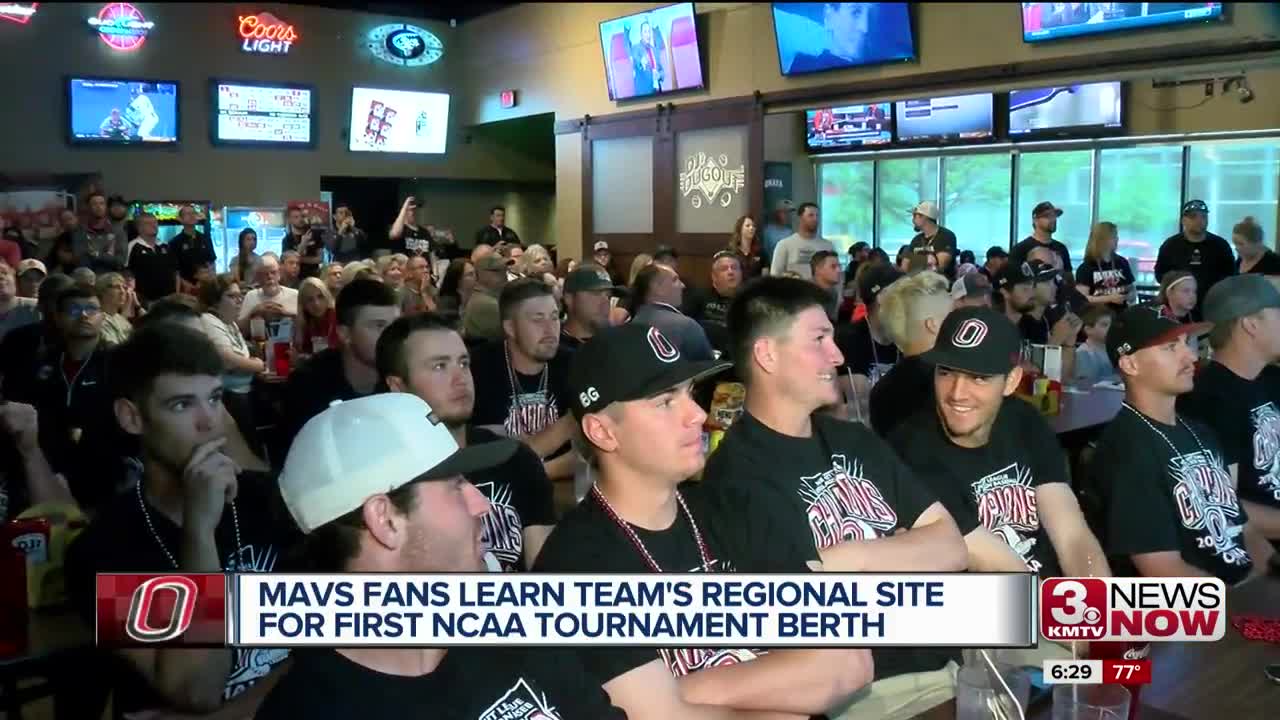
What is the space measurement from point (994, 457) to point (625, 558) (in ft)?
4.54

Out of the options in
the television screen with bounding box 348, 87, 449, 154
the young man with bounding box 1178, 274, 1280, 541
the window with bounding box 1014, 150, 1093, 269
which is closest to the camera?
the young man with bounding box 1178, 274, 1280, 541

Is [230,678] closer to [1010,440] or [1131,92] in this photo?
[1010,440]

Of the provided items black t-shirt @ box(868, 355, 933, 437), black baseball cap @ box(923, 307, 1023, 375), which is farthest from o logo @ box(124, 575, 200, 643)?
black t-shirt @ box(868, 355, 933, 437)

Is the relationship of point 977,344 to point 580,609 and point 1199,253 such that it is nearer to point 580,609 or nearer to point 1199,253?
point 580,609

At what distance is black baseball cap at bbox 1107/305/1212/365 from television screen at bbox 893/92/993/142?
807cm

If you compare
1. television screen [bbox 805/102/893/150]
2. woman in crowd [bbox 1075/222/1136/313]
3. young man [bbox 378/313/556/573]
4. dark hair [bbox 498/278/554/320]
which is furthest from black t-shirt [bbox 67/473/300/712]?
television screen [bbox 805/102/893/150]

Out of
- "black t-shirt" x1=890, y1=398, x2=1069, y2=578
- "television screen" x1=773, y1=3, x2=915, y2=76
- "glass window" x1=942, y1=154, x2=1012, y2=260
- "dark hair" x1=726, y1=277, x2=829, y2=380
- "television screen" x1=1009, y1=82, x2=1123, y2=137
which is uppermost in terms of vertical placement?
"television screen" x1=773, y1=3, x2=915, y2=76

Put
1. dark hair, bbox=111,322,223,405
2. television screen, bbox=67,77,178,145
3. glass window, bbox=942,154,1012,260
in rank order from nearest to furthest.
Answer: dark hair, bbox=111,322,223,405, glass window, bbox=942,154,1012,260, television screen, bbox=67,77,178,145

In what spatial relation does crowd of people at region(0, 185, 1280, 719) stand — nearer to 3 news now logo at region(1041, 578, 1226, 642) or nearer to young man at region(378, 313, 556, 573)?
young man at region(378, 313, 556, 573)

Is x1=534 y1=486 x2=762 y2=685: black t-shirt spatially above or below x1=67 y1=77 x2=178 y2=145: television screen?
below

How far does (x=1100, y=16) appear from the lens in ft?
27.5

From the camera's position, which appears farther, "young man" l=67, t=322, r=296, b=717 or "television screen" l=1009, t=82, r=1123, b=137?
"television screen" l=1009, t=82, r=1123, b=137

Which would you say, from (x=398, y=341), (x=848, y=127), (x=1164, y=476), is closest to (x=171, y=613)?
(x=398, y=341)

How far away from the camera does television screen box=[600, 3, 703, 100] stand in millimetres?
12336
